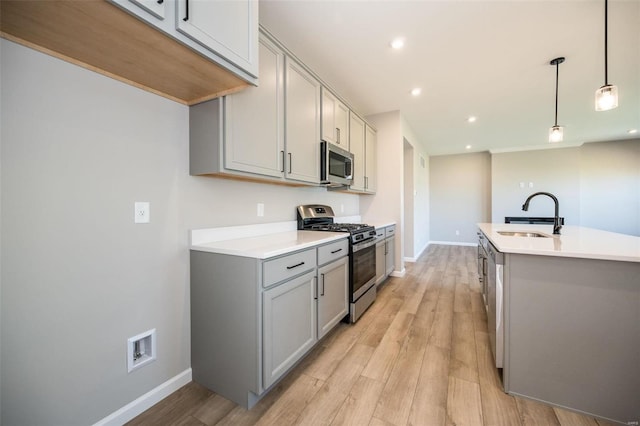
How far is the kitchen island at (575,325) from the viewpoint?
1296mm

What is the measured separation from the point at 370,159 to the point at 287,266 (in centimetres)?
271

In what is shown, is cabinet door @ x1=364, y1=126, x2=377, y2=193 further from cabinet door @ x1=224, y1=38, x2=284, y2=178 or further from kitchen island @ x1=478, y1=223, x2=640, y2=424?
kitchen island @ x1=478, y1=223, x2=640, y2=424

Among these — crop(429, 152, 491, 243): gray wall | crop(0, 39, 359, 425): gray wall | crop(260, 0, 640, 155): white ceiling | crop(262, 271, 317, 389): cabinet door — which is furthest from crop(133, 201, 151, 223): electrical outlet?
crop(429, 152, 491, 243): gray wall

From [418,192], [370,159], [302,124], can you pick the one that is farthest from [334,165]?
[418,192]

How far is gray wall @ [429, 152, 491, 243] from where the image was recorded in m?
6.79

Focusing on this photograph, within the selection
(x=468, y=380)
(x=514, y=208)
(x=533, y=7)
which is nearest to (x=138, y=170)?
(x=468, y=380)

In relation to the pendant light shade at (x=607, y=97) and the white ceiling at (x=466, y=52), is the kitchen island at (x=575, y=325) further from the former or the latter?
the white ceiling at (x=466, y=52)

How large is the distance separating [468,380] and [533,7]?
2579 millimetres

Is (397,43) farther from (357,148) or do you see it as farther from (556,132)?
(556,132)

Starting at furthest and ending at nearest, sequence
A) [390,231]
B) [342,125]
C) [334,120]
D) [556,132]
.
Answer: [390,231], [342,125], [334,120], [556,132]

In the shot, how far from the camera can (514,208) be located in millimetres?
6270

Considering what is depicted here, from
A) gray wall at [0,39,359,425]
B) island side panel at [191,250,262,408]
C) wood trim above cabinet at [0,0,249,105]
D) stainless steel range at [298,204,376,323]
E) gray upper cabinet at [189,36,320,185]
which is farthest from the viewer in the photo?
stainless steel range at [298,204,376,323]

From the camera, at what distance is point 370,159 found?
386 cm

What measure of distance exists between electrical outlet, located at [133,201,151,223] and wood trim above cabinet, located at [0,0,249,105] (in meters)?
0.65
